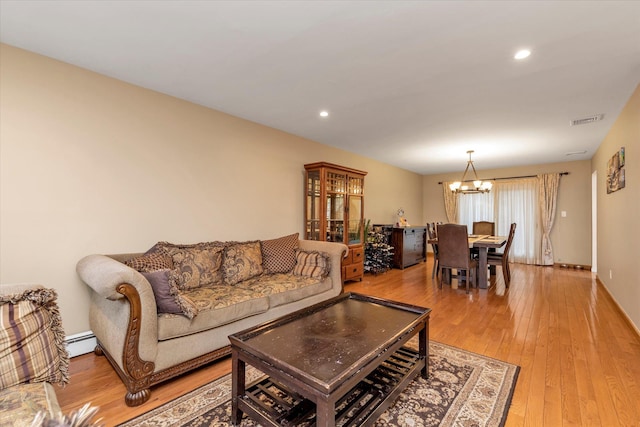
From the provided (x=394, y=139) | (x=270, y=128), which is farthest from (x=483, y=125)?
(x=270, y=128)

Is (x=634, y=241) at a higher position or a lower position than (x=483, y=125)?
lower

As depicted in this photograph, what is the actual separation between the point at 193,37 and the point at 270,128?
1991 millimetres

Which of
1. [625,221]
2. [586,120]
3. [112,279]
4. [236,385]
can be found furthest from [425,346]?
[586,120]

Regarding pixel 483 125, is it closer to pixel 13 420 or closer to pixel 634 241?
pixel 634 241

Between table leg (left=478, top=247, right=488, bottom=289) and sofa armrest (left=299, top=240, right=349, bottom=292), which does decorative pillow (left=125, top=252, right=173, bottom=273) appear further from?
table leg (left=478, top=247, right=488, bottom=289)

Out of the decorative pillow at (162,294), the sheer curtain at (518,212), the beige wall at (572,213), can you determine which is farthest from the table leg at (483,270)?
the decorative pillow at (162,294)

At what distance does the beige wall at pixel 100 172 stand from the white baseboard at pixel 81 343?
3.3 inches

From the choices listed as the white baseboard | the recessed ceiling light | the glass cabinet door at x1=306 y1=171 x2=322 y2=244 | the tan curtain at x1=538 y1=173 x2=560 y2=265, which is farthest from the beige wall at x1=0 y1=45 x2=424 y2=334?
the tan curtain at x1=538 y1=173 x2=560 y2=265

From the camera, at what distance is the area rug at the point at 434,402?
5.17 feet

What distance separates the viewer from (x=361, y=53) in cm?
216

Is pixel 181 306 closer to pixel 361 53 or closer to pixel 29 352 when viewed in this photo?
pixel 29 352

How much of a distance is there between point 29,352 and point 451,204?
8.08 meters

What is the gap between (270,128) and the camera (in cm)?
397

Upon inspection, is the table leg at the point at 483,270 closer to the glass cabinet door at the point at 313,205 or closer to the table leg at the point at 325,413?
the glass cabinet door at the point at 313,205
